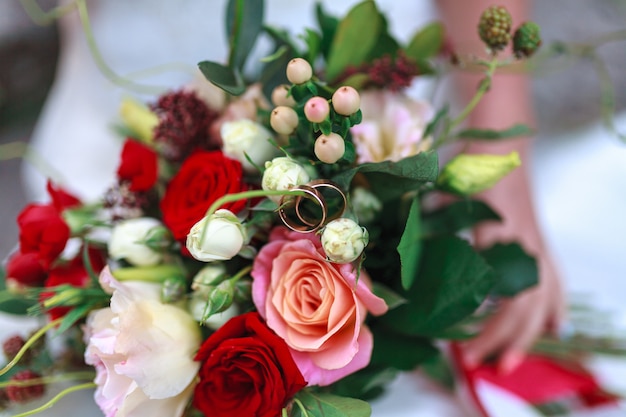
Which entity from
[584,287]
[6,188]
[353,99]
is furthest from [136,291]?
[6,188]


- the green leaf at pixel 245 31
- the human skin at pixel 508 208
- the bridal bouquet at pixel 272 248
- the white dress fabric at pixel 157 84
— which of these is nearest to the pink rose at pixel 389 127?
the bridal bouquet at pixel 272 248

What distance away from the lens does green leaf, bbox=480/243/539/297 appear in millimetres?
541

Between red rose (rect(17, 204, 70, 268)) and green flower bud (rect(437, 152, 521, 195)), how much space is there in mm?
312

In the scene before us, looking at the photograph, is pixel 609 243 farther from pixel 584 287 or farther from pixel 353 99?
pixel 353 99

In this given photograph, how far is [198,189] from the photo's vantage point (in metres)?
0.43

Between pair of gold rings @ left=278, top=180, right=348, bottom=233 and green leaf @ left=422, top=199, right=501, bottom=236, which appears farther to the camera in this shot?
green leaf @ left=422, top=199, right=501, bottom=236

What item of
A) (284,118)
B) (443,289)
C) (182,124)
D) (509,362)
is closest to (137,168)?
(182,124)

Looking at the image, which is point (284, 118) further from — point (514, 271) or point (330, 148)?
point (514, 271)

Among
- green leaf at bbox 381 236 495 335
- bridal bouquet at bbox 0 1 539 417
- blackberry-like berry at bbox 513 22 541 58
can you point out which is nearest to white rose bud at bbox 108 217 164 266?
bridal bouquet at bbox 0 1 539 417

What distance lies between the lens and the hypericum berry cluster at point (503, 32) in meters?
0.42

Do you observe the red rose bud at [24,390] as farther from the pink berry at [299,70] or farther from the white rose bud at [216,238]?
the pink berry at [299,70]

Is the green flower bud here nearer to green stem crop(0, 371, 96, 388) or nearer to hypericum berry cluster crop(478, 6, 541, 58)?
hypericum berry cluster crop(478, 6, 541, 58)

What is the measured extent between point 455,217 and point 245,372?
0.27m

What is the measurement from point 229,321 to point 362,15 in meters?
0.28
